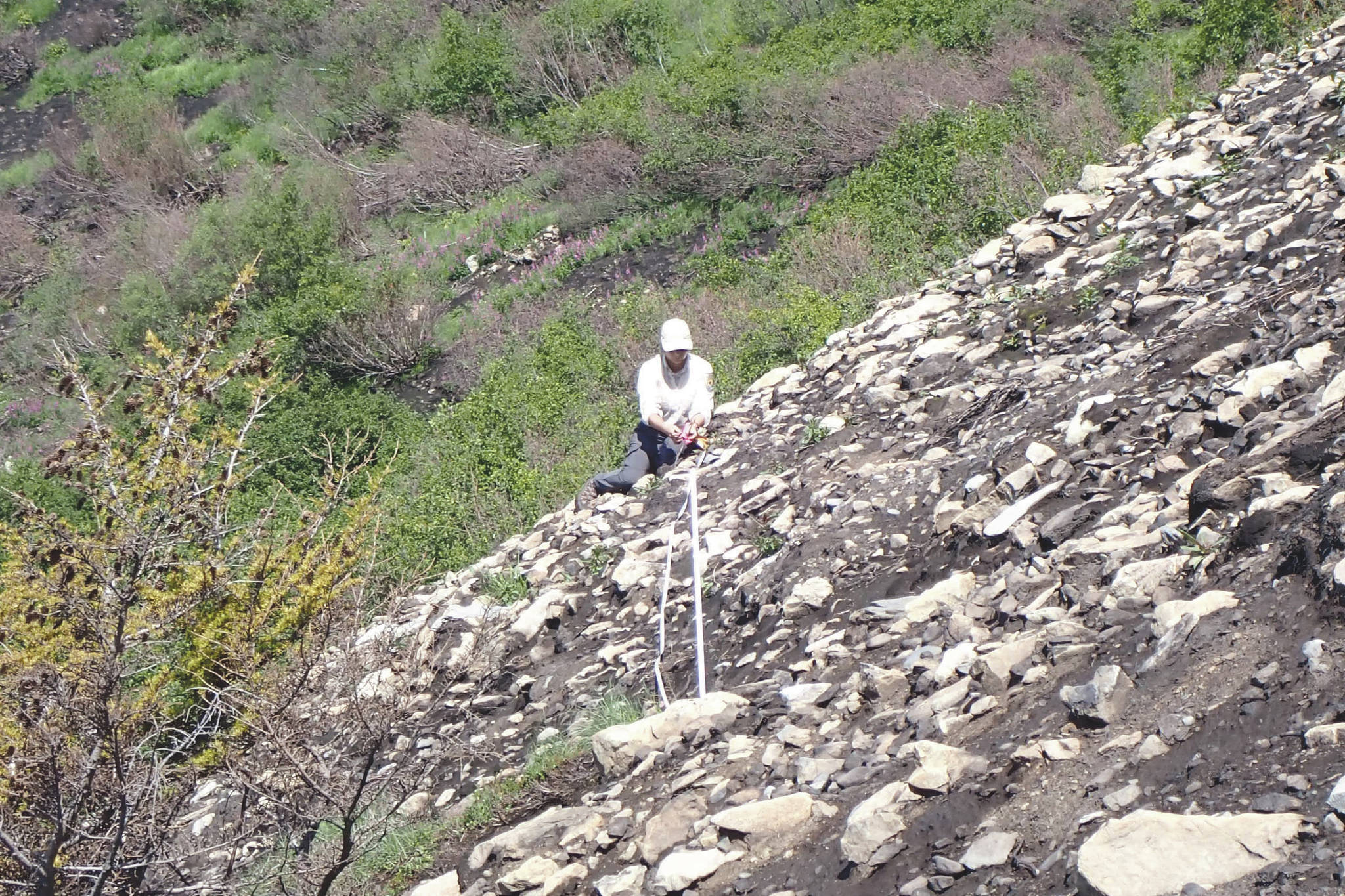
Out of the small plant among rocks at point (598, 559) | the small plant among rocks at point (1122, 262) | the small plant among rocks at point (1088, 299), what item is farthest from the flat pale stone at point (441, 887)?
the small plant among rocks at point (1122, 262)

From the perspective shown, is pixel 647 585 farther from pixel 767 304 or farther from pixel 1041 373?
pixel 767 304

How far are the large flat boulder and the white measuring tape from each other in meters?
2.20

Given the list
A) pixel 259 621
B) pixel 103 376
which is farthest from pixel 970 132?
pixel 103 376

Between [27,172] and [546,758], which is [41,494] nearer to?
[546,758]

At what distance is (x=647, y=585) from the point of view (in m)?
5.90

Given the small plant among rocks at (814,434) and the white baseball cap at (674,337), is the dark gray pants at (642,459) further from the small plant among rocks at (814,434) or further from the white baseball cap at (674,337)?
the small plant among rocks at (814,434)

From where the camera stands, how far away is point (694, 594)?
5.49 m

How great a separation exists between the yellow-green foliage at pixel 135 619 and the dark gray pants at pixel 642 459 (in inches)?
61.5

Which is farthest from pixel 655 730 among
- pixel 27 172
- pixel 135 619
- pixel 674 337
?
pixel 27 172

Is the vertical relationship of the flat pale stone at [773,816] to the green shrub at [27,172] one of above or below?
above

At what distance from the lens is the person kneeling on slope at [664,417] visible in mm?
7426

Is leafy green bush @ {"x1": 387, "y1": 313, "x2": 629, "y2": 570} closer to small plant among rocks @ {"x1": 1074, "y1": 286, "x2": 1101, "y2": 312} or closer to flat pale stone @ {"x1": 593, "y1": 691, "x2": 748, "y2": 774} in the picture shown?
flat pale stone @ {"x1": 593, "y1": 691, "x2": 748, "y2": 774}

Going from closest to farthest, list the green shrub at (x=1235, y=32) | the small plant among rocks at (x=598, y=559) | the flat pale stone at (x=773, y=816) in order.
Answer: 1. the flat pale stone at (x=773, y=816)
2. the small plant among rocks at (x=598, y=559)
3. the green shrub at (x=1235, y=32)

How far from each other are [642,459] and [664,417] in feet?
1.01
